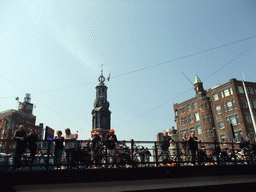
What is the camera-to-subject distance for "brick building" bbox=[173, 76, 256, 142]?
4072 cm

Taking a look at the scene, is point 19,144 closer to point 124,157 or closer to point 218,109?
point 124,157

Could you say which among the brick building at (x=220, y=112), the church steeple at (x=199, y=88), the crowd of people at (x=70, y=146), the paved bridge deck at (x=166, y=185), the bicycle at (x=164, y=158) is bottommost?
the paved bridge deck at (x=166, y=185)

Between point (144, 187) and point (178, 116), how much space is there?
51219 millimetres

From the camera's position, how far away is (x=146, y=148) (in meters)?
9.72

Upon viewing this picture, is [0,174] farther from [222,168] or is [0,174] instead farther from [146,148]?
[222,168]

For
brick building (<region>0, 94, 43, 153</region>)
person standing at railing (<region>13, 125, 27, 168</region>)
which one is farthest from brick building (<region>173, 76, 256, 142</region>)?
brick building (<region>0, 94, 43, 153</region>)

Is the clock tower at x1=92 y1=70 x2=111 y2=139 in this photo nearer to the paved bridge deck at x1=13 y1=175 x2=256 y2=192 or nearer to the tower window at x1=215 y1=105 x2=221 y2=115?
the tower window at x1=215 y1=105 x2=221 y2=115

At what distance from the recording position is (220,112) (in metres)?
45.6

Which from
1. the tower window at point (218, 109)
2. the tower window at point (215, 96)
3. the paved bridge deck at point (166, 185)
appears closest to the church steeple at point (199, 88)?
the tower window at point (215, 96)

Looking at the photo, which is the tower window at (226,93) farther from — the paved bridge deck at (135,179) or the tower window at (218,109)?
the paved bridge deck at (135,179)

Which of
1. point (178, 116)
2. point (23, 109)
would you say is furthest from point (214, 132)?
point (23, 109)

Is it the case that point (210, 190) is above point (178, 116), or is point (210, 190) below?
below

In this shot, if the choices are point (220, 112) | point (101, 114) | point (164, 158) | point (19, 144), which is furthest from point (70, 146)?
point (101, 114)

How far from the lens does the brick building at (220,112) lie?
134 ft
